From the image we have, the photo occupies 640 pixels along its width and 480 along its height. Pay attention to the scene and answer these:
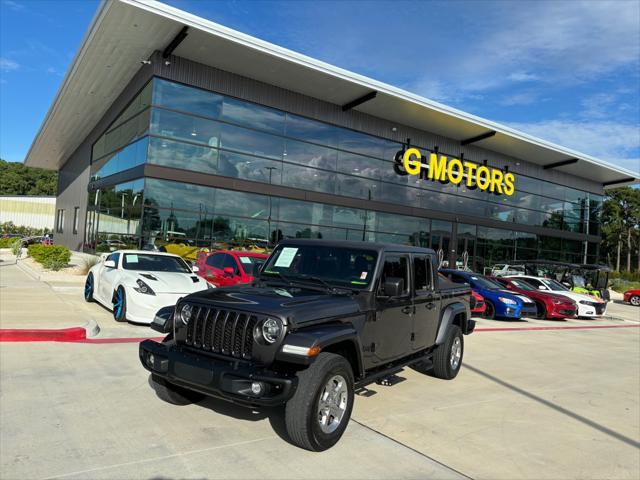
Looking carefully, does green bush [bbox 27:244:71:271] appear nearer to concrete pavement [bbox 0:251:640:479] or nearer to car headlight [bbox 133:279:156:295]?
car headlight [bbox 133:279:156:295]

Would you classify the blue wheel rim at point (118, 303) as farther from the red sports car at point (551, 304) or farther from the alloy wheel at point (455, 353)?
the red sports car at point (551, 304)

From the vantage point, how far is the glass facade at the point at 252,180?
19.4 m

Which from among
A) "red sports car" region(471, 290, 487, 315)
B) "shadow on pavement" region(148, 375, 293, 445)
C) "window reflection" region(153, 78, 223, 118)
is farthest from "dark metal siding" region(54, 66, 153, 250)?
"shadow on pavement" region(148, 375, 293, 445)

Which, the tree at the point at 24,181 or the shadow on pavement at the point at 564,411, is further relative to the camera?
the tree at the point at 24,181

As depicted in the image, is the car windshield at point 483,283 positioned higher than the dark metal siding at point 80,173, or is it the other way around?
the dark metal siding at point 80,173

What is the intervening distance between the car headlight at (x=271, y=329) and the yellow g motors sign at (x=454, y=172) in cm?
2466

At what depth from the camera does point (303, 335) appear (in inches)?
151

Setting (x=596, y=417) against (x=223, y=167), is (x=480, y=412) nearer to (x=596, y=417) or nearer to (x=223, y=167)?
(x=596, y=417)

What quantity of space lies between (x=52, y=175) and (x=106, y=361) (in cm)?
11011

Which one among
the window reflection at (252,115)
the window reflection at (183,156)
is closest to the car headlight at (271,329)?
the window reflection at (183,156)

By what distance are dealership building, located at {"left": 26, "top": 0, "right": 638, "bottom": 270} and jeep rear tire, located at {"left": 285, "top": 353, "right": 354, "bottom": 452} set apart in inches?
615

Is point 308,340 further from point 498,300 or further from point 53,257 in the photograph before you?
point 53,257

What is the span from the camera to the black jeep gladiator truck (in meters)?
3.77

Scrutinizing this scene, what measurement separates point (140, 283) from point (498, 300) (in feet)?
34.6
